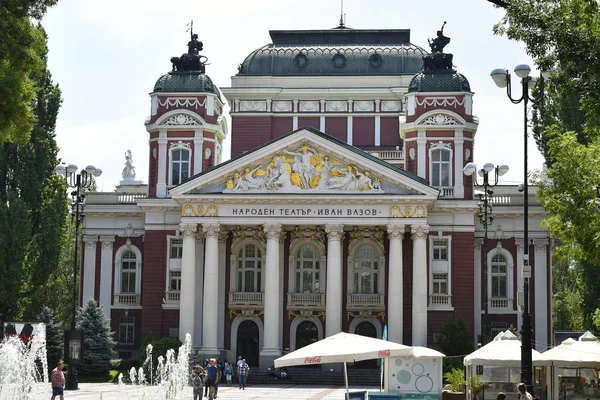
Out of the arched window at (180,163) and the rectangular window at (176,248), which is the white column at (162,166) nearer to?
the arched window at (180,163)

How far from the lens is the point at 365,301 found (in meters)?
63.9

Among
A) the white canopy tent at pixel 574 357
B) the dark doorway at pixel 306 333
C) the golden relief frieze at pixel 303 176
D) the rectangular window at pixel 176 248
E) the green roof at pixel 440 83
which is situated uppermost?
the green roof at pixel 440 83

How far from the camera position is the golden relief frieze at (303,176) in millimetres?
61250

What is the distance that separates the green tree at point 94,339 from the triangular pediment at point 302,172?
319 inches

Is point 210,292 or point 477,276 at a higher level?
point 477,276

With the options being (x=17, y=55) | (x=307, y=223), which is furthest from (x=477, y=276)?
(x=17, y=55)

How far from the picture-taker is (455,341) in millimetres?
59656

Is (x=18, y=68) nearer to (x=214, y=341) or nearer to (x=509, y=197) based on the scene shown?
(x=214, y=341)

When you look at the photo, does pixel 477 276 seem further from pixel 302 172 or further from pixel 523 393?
pixel 523 393

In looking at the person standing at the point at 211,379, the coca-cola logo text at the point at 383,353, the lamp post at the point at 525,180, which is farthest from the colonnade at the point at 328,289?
the coca-cola logo text at the point at 383,353

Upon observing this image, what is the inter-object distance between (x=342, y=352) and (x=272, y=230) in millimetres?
31395

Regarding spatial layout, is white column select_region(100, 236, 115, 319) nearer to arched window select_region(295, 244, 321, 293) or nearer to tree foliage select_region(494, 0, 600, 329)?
arched window select_region(295, 244, 321, 293)

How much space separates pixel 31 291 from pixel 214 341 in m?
10.7

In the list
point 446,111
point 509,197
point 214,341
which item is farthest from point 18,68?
point 509,197
